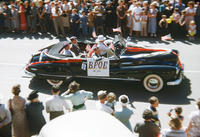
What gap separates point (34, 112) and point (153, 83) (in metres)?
4.13

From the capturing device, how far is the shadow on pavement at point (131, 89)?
8.49m

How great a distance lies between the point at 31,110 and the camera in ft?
19.3

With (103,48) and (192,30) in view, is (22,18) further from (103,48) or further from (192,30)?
(192,30)

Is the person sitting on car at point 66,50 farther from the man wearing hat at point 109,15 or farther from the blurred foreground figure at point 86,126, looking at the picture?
the man wearing hat at point 109,15

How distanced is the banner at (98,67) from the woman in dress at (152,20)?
6.19 m

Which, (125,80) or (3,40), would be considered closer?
(125,80)

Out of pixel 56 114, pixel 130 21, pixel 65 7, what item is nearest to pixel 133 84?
pixel 56 114

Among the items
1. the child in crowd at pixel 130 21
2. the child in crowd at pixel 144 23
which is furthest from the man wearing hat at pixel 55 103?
the child in crowd at pixel 130 21

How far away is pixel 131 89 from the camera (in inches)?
357

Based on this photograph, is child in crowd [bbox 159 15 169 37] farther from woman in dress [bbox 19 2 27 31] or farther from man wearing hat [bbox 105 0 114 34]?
woman in dress [bbox 19 2 27 31]

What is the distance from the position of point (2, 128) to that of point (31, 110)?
2.14ft

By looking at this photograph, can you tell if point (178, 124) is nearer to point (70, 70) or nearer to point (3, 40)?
point (70, 70)

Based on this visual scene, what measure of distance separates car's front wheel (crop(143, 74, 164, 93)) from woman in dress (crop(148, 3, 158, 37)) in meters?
6.07

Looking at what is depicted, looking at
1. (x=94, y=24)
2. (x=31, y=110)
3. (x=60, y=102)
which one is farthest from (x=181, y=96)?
(x=94, y=24)
